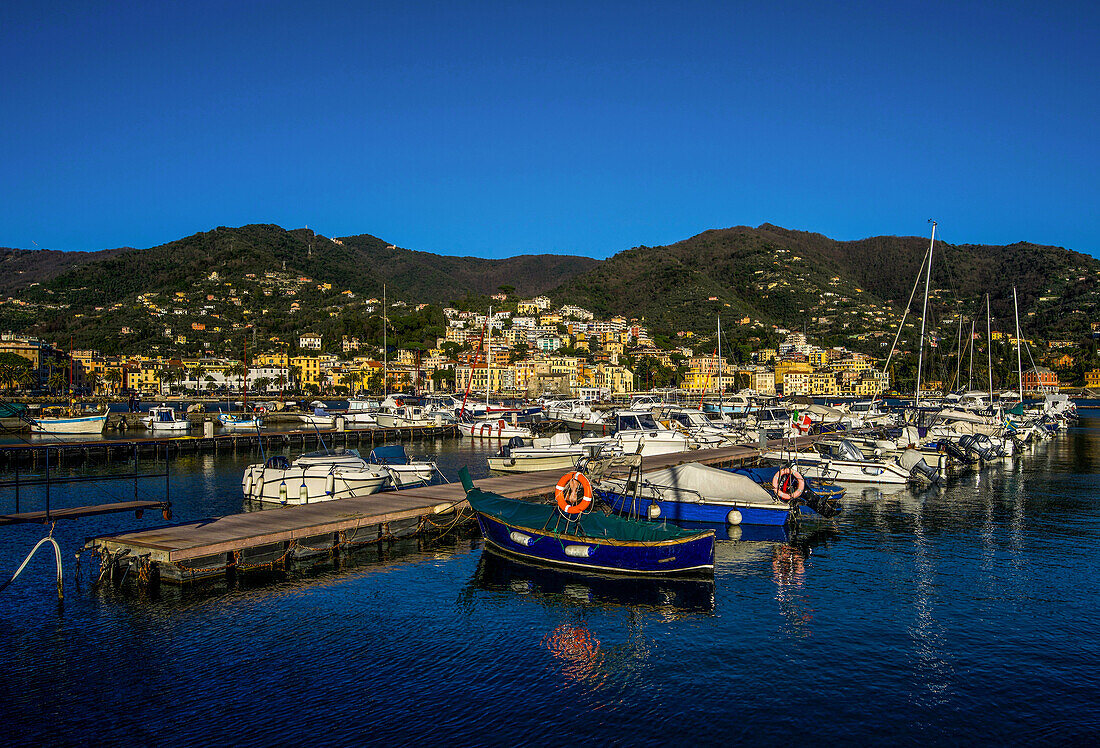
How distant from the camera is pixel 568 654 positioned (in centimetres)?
1493

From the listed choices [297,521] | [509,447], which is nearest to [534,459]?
[509,447]

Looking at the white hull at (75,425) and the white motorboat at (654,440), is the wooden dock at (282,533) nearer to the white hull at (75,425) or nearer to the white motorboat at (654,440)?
the white motorboat at (654,440)

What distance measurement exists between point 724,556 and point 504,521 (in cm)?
659

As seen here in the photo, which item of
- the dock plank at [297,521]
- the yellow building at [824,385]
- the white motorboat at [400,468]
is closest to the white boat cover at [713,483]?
the dock plank at [297,521]

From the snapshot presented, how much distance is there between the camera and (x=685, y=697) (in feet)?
42.9

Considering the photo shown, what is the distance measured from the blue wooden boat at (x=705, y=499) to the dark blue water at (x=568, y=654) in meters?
2.75

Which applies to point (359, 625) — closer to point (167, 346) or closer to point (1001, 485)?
point (1001, 485)

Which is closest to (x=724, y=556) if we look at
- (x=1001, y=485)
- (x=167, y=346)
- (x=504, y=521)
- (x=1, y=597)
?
(x=504, y=521)

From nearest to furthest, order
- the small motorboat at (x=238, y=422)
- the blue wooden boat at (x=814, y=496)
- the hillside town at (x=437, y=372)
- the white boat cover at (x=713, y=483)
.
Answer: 1. the white boat cover at (x=713, y=483)
2. the blue wooden boat at (x=814, y=496)
3. the small motorboat at (x=238, y=422)
4. the hillside town at (x=437, y=372)

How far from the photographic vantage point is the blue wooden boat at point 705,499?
85.3 ft

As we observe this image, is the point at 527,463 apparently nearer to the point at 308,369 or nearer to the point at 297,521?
the point at 297,521

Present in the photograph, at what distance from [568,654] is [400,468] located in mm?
18094

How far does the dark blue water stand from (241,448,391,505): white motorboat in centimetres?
662

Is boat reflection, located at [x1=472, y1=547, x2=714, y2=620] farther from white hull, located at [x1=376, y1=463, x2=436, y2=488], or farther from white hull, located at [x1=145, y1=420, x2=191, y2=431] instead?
white hull, located at [x1=145, y1=420, x2=191, y2=431]
